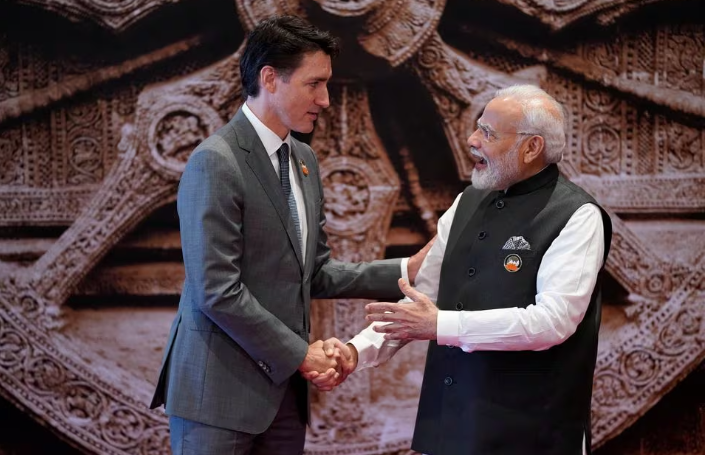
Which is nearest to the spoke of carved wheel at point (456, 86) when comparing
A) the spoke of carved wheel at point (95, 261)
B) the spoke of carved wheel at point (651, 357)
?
the spoke of carved wheel at point (95, 261)

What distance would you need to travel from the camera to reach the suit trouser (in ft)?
6.46

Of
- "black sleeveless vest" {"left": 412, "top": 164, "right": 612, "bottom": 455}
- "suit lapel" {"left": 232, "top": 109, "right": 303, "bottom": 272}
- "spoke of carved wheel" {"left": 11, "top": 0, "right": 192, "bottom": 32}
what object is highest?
"spoke of carved wheel" {"left": 11, "top": 0, "right": 192, "bottom": 32}

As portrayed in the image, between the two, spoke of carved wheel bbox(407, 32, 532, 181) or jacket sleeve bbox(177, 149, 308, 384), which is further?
spoke of carved wheel bbox(407, 32, 532, 181)

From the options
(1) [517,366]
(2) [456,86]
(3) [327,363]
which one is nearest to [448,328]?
(1) [517,366]

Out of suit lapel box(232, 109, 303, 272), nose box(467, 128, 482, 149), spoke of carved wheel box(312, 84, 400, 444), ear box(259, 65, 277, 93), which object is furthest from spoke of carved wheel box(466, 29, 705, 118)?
suit lapel box(232, 109, 303, 272)

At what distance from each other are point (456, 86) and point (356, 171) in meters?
0.57

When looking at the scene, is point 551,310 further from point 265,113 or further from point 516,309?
point 265,113

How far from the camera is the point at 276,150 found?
6.92 ft

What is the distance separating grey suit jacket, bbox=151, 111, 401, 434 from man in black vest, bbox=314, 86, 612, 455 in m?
0.21

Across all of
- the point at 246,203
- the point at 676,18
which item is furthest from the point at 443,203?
the point at 246,203

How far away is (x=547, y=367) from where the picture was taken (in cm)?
198

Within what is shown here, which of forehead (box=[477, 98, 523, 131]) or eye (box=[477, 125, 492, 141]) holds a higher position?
forehead (box=[477, 98, 523, 131])

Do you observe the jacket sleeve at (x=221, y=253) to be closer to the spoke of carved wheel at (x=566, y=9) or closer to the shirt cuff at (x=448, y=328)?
the shirt cuff at (x=448, y=328)

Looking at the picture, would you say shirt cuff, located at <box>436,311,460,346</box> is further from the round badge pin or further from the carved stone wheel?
the carved stone wheel
